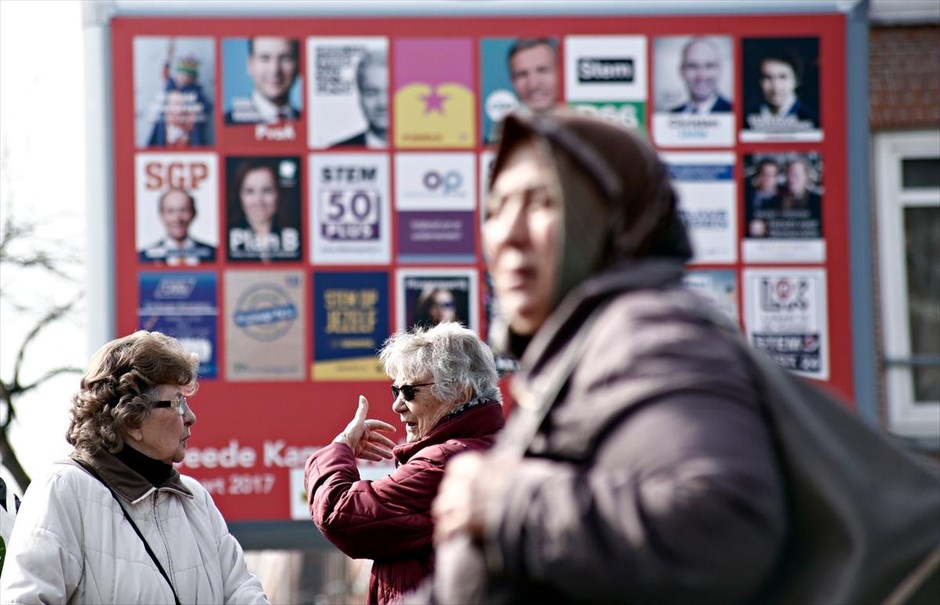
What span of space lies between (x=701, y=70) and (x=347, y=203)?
204 cm

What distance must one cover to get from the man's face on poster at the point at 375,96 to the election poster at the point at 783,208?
1967 millimetres

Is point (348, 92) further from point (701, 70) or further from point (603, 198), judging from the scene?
point (603, 198)

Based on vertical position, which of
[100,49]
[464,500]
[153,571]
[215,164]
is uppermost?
[100,49]

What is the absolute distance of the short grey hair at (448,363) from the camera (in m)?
4.35

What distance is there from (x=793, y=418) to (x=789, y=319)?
6.38m

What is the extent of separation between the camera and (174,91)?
315 inches

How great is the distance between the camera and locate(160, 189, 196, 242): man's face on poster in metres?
7.89

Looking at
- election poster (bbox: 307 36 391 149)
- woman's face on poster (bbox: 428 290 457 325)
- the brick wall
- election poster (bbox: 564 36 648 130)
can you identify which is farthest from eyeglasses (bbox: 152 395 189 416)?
the brick wall

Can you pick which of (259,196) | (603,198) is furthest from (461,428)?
(259,196)

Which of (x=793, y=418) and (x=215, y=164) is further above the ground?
(x=215, y=164)

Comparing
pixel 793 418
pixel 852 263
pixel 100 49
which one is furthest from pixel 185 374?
pixel 852 263

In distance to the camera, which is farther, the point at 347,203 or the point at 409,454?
the point at 347,203

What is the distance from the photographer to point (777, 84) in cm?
806

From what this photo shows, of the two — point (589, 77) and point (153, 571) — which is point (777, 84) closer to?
point (589, 77)
